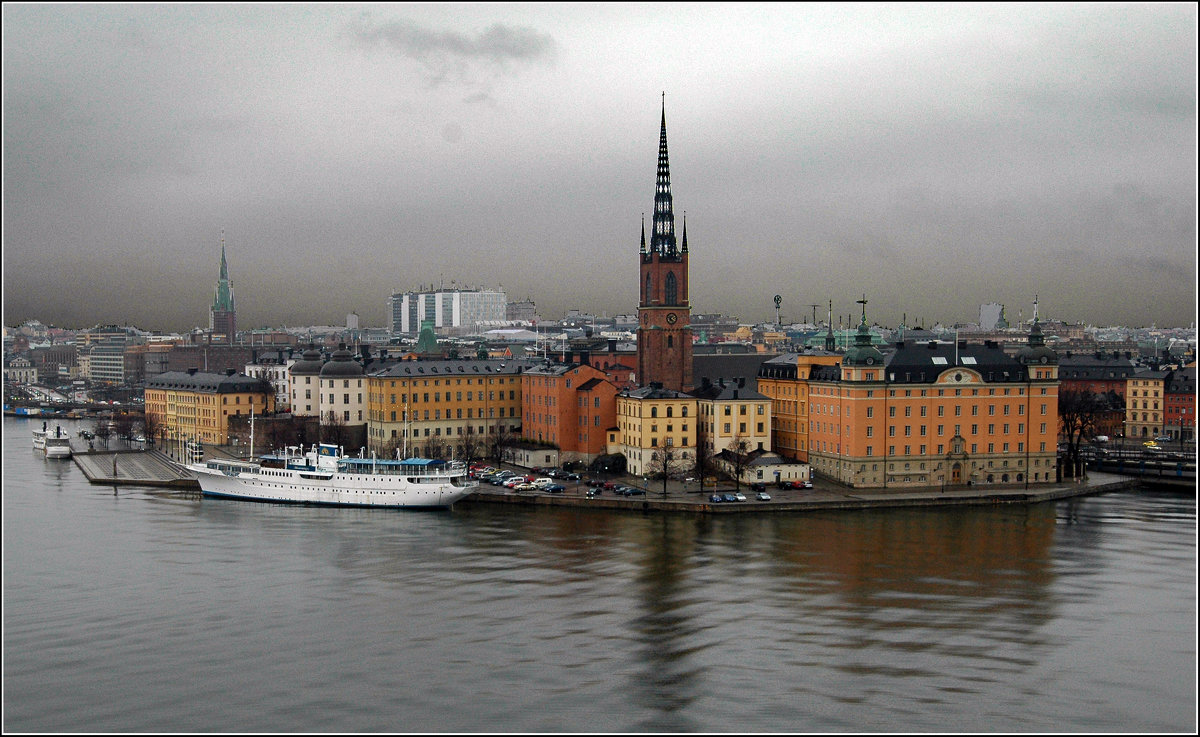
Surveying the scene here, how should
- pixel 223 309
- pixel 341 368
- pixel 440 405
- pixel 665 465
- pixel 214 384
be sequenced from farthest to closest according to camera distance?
pixel 223 309
pixel 214 384
pixel 341 368
pixel 440 405
pixel 665 465

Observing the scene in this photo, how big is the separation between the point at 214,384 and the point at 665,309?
17780 millimetres

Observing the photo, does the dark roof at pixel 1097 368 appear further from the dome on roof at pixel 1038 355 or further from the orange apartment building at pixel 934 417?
the orange apartment building at pixel 934 417

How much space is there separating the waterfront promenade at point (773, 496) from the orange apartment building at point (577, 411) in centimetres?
325

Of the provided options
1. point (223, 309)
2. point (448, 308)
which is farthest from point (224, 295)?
point (448, 308)

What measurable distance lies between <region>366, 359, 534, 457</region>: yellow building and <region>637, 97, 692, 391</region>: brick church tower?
468 centimetres

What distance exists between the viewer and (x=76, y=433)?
181ft

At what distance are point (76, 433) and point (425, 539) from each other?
35.0 meters

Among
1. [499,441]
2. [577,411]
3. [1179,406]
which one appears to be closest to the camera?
[577,411]

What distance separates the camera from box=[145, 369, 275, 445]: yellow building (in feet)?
151

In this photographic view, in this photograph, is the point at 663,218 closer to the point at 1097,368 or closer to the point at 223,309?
the point at 1097,368

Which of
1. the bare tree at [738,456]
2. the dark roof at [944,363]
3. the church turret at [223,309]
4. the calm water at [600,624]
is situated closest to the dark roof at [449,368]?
the bare tree at [738,456]

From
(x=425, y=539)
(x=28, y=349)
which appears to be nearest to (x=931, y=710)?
(x=425, y=539)

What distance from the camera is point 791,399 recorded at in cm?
3631

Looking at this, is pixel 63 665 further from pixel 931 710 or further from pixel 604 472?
pixel 604 472
